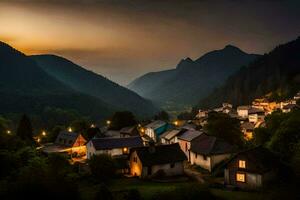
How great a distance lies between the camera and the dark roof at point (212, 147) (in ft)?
172

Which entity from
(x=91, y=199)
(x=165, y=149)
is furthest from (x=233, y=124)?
(x=91, y=199)

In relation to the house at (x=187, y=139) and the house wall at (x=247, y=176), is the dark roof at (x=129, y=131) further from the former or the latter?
the house wall at (x=247, y=176)

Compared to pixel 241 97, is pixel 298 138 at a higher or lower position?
lower

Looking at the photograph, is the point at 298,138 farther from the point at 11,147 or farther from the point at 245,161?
the point at 11,147

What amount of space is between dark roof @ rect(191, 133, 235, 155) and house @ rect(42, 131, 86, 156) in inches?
1079

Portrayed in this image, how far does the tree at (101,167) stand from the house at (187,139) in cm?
1591

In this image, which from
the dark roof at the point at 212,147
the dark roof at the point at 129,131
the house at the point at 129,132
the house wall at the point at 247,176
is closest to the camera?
the house wall at the point at 247,176

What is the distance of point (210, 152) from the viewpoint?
5172 cm

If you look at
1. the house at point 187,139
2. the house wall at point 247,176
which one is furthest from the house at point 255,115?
the house wall at point 247,176

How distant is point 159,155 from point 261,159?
53.3 feet

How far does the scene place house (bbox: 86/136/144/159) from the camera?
61406 mm

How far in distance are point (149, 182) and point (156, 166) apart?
3357 millimetres

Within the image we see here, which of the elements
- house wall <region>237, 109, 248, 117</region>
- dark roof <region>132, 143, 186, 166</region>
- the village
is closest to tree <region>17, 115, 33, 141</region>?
the village

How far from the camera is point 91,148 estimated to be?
6306 cm
